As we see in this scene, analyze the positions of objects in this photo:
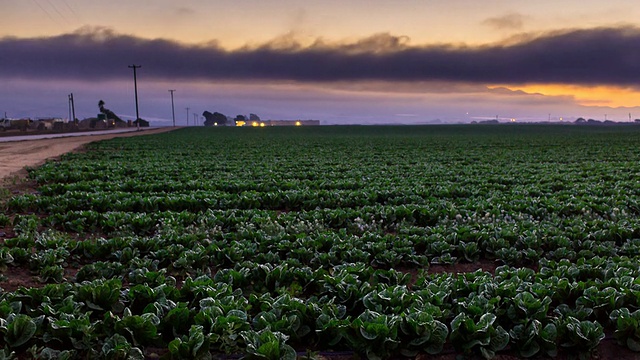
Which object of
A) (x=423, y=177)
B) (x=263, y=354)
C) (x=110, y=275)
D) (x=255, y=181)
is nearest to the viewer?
(x=263, y=354)

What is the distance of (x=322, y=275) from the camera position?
6.45 m

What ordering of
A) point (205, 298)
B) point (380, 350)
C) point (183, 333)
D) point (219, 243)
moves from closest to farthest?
point (380, 350) < point (183, 333) < point (205, 298) < point (219, 243)

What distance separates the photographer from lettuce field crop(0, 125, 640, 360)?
4.66 metres

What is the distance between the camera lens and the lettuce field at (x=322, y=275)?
4656 millimetres

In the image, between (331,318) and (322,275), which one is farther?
(322,275)

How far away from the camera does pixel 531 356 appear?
185 inches

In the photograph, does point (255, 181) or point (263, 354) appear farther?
point (255, 181)

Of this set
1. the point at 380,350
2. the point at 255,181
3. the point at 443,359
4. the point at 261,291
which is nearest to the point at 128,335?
the point at 261,291

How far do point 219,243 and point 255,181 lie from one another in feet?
27.9

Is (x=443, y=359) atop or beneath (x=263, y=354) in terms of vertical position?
beneath

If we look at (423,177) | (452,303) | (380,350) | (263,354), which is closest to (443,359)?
(380,350)

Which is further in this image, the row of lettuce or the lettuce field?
the lettuce field

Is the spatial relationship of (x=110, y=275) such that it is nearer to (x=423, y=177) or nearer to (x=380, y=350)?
(x=380, y=350)

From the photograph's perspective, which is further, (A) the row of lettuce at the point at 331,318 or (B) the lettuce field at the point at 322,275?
(B) the lettuce field at the point at 322,275
